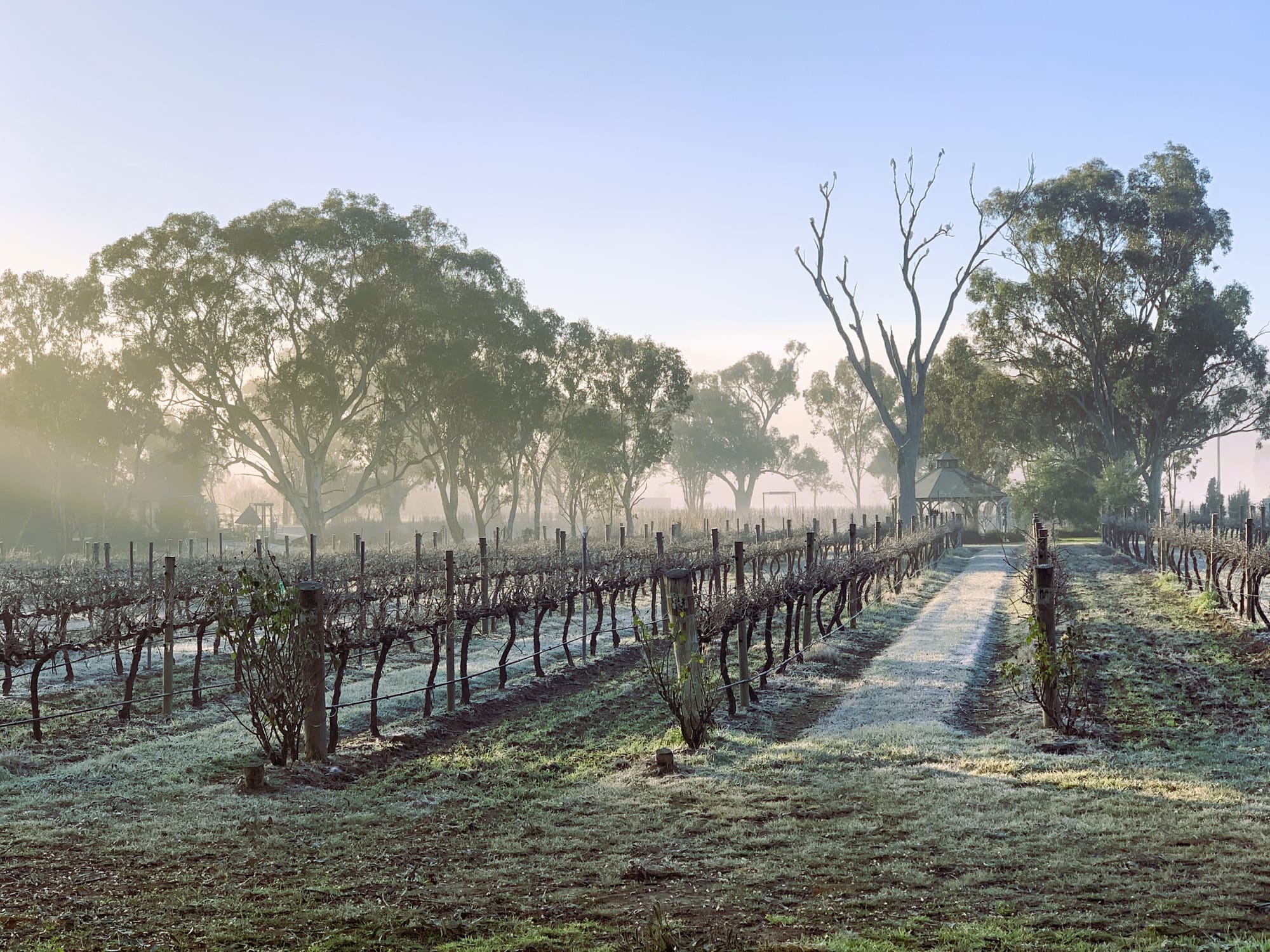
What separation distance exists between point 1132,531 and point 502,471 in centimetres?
2829

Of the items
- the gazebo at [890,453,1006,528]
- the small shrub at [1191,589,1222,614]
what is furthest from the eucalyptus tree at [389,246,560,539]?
the small shrub at [1191,589,1222,614]

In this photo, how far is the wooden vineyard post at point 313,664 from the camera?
1023 cm

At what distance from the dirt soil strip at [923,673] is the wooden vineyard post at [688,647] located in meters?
1.38

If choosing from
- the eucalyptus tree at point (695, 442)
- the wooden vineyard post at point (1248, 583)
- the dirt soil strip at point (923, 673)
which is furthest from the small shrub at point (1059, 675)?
the eucalyptus tree at point (695, 442)

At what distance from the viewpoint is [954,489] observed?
6106 centimetres

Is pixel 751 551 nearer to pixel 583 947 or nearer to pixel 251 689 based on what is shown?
pixel 251 689

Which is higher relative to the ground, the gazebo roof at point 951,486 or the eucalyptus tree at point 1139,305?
the eucalyptus tree at point 1139,305

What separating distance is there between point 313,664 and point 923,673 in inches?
342

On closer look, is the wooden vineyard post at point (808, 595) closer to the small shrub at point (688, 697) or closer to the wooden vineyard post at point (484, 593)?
the wooden vineyard post at point (484, 593)

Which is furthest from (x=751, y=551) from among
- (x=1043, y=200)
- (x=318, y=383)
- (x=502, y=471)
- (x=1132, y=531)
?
(x=1043, y=200)

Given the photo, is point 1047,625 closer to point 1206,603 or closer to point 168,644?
point 168,644

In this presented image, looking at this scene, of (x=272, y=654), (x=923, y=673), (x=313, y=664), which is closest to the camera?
(x=272, y=654)

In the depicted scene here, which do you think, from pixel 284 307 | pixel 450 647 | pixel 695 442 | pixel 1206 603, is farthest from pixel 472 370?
pixel 695 442

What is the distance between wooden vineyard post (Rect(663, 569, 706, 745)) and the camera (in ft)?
36.5
